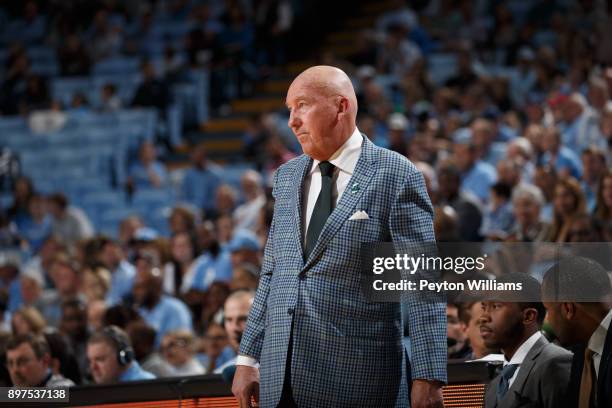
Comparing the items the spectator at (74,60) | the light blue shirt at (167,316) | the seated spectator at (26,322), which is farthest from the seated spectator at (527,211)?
the spectator at (74,60)

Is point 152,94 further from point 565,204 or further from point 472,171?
point 565,204

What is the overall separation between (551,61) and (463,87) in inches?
44.6

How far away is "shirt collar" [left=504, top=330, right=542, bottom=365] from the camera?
4191 mm

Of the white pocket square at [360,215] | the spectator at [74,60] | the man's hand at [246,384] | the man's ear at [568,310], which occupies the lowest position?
the man's hand at [246,384]

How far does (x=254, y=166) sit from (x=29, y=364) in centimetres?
853

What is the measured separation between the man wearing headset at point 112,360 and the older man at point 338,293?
228cm

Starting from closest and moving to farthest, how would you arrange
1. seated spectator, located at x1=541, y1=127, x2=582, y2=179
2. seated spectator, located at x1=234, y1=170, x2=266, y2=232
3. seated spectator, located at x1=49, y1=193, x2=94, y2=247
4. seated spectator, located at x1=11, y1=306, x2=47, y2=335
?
1. seated spectator, located at x1=11, y1=306, x2=47, y2=335
2. seated spectator, located at x1=541, y1=127, x2=582, y2=179
3. seated spectator, located at x1=234, y1=170, x2=266, y2=232
4. seated spectator, located at x1=49, y1=193, x2=94, y2=247

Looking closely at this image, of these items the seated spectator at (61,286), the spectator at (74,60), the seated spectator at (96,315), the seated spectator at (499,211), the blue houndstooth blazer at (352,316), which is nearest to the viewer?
the blue houndstooth blazer at (352,316)

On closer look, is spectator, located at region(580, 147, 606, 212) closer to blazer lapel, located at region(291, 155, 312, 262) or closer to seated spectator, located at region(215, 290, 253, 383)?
seated spectator, located at region(215, 290, 253, 383)

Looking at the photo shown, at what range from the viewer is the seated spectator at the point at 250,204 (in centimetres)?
1184

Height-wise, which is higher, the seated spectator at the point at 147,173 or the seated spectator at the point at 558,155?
the seated spectator at the point at 558,155

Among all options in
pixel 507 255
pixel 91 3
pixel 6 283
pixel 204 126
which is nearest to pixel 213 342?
pixel 507 255

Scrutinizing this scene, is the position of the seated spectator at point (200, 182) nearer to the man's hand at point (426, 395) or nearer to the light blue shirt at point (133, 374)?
the light blue shirt at point (133, 374)

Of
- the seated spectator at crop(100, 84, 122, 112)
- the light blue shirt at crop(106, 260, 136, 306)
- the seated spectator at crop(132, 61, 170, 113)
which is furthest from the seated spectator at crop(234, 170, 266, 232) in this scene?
the seated spectator at crop(100, 84, 122, 112)
